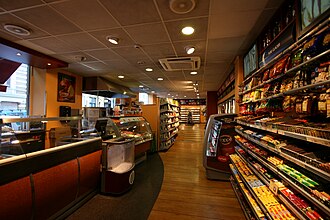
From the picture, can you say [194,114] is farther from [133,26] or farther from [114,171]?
[133,26]

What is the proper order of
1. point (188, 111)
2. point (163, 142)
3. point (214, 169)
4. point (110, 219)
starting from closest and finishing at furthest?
1. point (110, 219)
2. point (214, 169)
3. point (163, 142)
4. point (188, 111)

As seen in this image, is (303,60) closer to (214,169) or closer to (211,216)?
(211,216)

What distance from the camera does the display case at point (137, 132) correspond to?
4817 millimetres

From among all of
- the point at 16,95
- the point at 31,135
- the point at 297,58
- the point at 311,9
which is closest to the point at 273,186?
the point at 297,58

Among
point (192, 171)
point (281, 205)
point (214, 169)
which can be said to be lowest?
point (192, 171)

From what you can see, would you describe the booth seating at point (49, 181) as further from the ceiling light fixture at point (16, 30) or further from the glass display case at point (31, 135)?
the ceiling light fixture at point (16, 30)

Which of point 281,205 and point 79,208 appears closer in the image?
point 281,205

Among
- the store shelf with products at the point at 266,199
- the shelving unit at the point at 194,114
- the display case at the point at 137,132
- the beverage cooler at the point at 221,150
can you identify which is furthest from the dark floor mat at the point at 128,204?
the shelving unit at the point at 194,114

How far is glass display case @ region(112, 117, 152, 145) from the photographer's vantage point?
4934 millimetres

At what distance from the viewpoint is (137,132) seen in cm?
566

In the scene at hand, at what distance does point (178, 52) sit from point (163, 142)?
4077mm

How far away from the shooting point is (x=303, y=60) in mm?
1430

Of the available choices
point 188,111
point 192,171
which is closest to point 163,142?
point 192,171

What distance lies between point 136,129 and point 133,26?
3650mm
